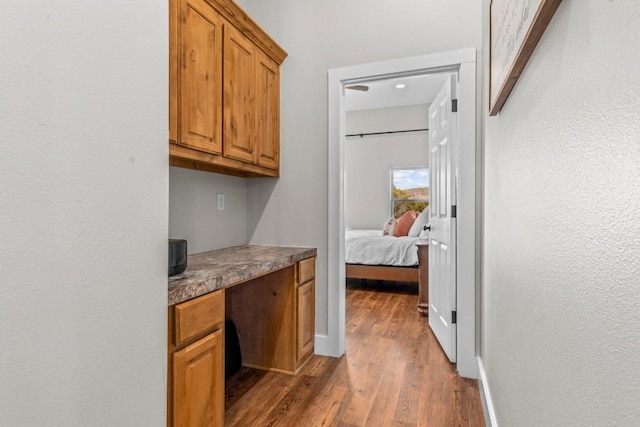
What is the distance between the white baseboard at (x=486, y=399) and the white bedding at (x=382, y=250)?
94.1 inches

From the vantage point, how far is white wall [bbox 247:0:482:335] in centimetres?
255

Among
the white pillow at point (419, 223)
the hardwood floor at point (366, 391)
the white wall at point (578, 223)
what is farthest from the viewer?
the white pillow at point (419, 223)

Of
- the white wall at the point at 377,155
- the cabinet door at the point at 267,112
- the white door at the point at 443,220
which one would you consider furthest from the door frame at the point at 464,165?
the white wall at the point at 377,155

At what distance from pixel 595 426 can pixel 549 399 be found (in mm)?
278

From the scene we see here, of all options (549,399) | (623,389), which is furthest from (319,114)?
(623,389)

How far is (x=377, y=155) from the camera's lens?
270 inches

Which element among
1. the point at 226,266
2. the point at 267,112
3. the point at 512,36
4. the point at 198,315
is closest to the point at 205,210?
the point at 226,266

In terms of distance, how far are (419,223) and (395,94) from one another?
2.29 m

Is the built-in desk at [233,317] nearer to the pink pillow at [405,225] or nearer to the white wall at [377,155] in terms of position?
the pink pillow at [405,225]

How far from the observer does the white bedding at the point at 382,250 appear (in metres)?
4.64

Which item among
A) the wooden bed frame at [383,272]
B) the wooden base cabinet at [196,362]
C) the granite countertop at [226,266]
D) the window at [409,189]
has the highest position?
the window at [409,189]

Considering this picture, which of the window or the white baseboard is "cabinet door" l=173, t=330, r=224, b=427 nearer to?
the white baseboard

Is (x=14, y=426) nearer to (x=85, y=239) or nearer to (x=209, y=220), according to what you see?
(x=85, y=239)

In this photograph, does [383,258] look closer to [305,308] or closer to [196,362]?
[305,308]
